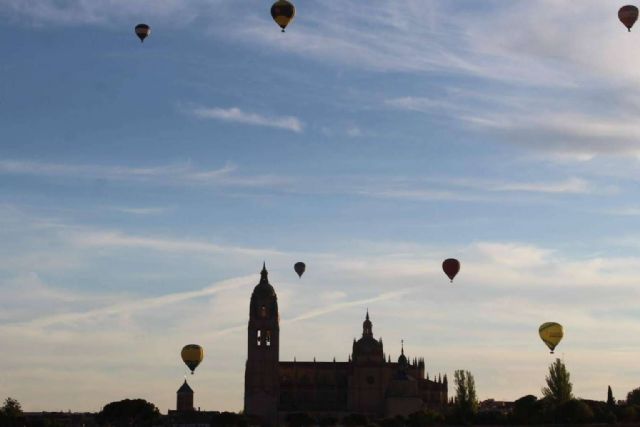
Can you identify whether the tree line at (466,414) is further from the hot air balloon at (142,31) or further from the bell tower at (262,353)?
the hot air balloon at (142,31)

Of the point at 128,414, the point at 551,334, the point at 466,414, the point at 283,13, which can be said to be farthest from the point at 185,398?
the point at 283,13

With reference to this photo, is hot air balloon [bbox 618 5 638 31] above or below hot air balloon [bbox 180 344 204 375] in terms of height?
above

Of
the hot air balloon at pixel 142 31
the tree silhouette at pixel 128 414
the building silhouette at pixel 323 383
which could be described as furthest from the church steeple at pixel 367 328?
the hot air balloon at pixel 142 31

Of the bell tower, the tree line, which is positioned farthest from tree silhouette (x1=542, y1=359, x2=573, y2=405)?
the bell tower

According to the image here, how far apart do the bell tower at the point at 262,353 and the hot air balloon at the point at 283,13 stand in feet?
282

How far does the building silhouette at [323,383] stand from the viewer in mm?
172750

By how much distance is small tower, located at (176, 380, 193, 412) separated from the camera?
18338 centimetres

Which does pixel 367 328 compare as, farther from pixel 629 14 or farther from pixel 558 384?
pixel 629 14

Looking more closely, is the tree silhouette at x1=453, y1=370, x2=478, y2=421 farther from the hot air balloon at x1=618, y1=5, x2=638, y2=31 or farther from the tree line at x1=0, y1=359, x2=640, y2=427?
the hot air balloon at x1=618, y1=5, x2=638, y2=31

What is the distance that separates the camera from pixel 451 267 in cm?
11869

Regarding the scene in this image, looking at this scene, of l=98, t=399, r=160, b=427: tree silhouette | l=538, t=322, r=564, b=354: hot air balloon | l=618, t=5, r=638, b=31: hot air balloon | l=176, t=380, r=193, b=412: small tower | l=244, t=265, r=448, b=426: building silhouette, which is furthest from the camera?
l=176, t=380, r=193, b=412: small tower

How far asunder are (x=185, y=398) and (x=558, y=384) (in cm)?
5772

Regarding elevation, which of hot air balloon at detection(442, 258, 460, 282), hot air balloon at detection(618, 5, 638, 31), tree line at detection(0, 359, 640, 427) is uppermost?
hot air balloon at detection(618, 5, 638, 31)

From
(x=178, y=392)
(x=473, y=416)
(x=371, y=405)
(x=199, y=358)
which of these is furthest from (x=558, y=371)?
(x=178, y=392)
